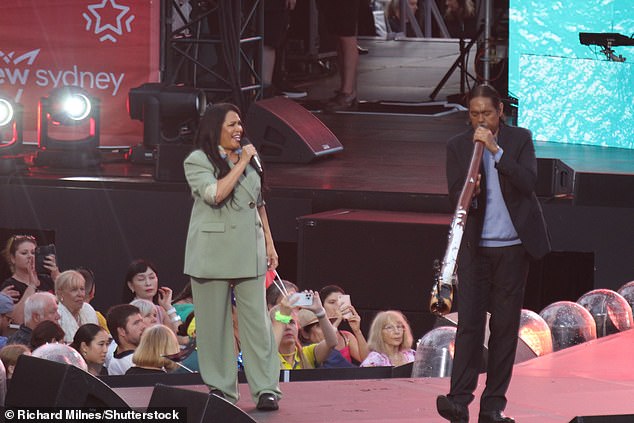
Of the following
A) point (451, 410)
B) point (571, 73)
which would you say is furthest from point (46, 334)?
point (571, 73)

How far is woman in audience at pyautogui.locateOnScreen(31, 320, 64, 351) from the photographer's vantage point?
6.04 meters

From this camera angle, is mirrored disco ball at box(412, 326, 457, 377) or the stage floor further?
mirrored disco ball at box(412, 326, 457, 377)

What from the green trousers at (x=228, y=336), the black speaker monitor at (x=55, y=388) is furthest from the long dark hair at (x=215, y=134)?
the black speaker monitor at (x=55, y=388)

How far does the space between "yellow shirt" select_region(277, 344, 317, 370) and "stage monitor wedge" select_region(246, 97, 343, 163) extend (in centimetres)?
405

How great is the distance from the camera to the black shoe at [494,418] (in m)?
4.59

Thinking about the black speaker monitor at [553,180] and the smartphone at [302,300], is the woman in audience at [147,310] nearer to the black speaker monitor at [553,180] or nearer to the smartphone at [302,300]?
the smartphone at [302,300]

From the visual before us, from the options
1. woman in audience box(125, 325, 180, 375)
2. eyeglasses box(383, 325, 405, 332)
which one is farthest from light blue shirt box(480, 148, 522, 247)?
eyeglasses box(383, 325, 405, 332)

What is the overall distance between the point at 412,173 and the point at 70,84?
3.02 metres

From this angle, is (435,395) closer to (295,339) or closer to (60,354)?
(295,339)

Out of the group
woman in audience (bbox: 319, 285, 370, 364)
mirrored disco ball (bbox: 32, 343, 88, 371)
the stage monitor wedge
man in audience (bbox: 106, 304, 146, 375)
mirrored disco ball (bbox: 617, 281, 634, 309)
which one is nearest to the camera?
mirrored disco ball (bbox: 32, 343, 88, 371)

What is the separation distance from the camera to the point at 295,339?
6.09 metres

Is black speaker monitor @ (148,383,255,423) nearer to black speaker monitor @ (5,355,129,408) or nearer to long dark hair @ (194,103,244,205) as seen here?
black speaker monitor @ (5,355,129,408)

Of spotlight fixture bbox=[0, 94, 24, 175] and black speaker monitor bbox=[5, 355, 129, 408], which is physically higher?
spotlight fixture bbox=[0, 94, 24, 175]

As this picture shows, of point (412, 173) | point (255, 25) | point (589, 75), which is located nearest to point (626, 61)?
point (589, 75)
